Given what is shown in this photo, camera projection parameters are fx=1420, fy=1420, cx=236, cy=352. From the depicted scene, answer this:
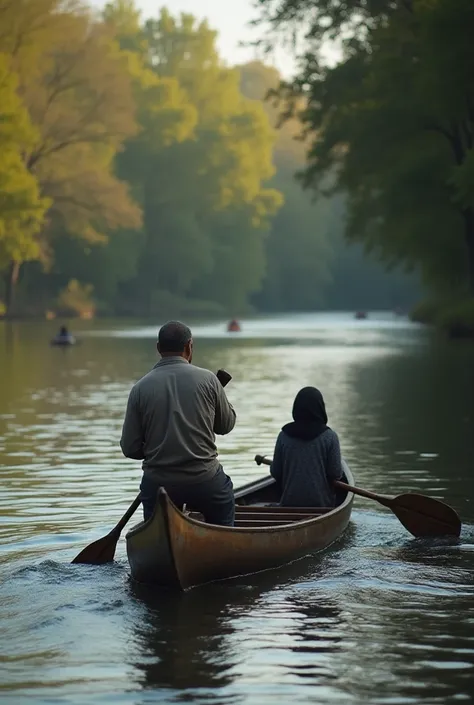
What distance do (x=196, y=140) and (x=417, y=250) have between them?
4945cm

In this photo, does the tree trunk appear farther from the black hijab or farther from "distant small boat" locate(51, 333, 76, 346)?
the black hijab

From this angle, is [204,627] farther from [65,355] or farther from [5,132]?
[5,132]

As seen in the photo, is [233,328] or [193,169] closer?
[233,328]

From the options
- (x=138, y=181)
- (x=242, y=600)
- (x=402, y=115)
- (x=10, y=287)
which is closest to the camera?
(x=242, y=600)

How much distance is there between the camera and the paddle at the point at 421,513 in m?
11.6

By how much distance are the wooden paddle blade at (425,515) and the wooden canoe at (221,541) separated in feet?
1.81

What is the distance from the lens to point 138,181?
296ft

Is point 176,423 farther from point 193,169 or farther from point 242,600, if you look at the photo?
point 193,169

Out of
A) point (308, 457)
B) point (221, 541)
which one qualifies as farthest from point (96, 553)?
point (308, 457)

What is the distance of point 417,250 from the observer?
1784 inches

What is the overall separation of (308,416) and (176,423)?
7.11 ft

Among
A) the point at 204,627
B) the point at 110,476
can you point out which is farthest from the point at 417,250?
the point at 204,627

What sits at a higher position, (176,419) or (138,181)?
(138,181)

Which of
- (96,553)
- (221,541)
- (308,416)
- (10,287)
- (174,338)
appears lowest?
(96,553)
